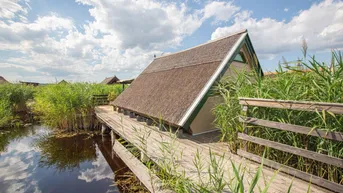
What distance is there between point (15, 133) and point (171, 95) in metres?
8.96

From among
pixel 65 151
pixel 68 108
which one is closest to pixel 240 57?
pixel 65 151

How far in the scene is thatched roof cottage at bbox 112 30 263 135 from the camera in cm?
449

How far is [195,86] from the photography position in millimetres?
4887

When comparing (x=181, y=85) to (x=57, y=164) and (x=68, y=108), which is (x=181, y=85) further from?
(x=68, y=108)

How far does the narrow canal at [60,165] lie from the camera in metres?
4.37

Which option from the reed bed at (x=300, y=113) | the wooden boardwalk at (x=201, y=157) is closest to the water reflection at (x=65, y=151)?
the wooden boardwalk at (x=201, y=157)

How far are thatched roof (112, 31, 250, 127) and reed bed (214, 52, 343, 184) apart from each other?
1193mm

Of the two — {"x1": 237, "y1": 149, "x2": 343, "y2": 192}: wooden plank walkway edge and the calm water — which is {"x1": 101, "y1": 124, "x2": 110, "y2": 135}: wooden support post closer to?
the calm water

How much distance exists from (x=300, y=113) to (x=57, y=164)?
6.82 m

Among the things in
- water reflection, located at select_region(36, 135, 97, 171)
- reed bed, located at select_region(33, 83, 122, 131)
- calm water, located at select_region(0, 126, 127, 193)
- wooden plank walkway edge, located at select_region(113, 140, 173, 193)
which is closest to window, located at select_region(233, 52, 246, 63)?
wooden plank walkway edge, located at select_region(113, 140, 173, 193)

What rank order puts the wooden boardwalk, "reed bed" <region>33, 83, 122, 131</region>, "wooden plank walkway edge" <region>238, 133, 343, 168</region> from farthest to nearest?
"reed bed" <region>33, 83, 122, 131</region>
the wooden boardwalk
"wooden plank walkway edge" <region>238, 133, 343, 168</region>

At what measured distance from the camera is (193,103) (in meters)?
4.41

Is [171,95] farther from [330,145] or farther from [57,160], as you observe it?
[57,160]

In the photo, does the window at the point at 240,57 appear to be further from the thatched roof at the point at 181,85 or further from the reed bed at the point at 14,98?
the reed bed at the point at 14,98
